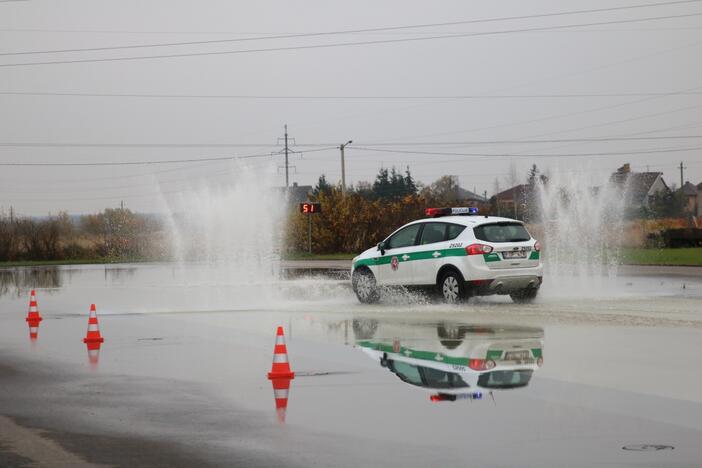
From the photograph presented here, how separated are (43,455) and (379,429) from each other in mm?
2495

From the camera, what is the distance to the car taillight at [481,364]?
11.6 metres

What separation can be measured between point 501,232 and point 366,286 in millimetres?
3235

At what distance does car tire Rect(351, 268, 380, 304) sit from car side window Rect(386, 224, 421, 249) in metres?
0.78

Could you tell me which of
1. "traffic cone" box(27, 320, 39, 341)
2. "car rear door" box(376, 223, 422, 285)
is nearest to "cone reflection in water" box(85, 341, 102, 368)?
"traffic cone" box(27, 320, 39, 341)

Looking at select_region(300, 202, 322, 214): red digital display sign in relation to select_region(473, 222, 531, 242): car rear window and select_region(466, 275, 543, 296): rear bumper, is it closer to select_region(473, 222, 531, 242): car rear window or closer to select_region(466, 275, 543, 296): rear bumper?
select_region(473, 222, 531, 242): car rear window

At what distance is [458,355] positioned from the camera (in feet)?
41.4

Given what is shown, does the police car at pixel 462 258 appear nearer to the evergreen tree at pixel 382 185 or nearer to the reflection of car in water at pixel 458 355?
the reflection of car in water at pixel 458 355

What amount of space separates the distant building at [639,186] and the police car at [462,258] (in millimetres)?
89058

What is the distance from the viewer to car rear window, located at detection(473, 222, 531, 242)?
20.2 meters

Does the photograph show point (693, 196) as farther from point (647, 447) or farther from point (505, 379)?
point (647, 447)

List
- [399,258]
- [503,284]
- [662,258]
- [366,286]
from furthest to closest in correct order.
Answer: [662,258]
[366,286]
[399,258]
[503,284]

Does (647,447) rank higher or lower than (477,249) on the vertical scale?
lower

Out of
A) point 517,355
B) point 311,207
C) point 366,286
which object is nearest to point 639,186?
point 311,207

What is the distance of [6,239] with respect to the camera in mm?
62062
